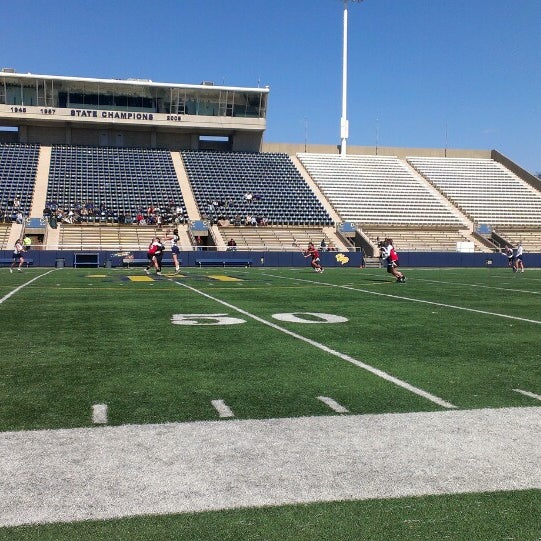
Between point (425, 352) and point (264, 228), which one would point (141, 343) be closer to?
point (425, 352)

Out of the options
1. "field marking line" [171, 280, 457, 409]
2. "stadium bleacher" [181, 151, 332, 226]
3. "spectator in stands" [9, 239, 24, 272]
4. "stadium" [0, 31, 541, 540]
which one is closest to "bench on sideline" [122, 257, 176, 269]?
"spectator in stands" [9, 239, 24, 272]

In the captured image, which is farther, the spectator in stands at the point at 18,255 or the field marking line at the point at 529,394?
the spectator in stands at the point at 18,255

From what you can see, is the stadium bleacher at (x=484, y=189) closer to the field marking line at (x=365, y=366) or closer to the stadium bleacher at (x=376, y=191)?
the stadium bleacher at (x=376, y=191)

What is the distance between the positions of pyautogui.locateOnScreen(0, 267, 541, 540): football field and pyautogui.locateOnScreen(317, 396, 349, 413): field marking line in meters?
0.03

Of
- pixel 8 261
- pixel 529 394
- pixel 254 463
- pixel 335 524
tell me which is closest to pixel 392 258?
pixel 529 394

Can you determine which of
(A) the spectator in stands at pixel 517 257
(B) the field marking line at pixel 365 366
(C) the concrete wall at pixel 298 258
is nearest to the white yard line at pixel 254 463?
(B) the field marking line at pixel 365 366

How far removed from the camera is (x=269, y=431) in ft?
16.0

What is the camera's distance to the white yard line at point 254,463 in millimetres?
3643

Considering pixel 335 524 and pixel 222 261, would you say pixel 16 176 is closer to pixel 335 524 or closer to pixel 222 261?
pixel 222 261

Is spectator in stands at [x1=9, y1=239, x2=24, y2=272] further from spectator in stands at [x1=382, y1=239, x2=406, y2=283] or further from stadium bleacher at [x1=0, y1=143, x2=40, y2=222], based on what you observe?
spectator in stands at [x1=382, y1=239, x2=406, y2=283]

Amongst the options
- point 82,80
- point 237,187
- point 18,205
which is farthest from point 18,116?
point 237,187

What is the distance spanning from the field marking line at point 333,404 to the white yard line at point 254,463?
0.25 m

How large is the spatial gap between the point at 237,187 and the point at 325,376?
42.1m

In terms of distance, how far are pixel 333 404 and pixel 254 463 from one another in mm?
1629
